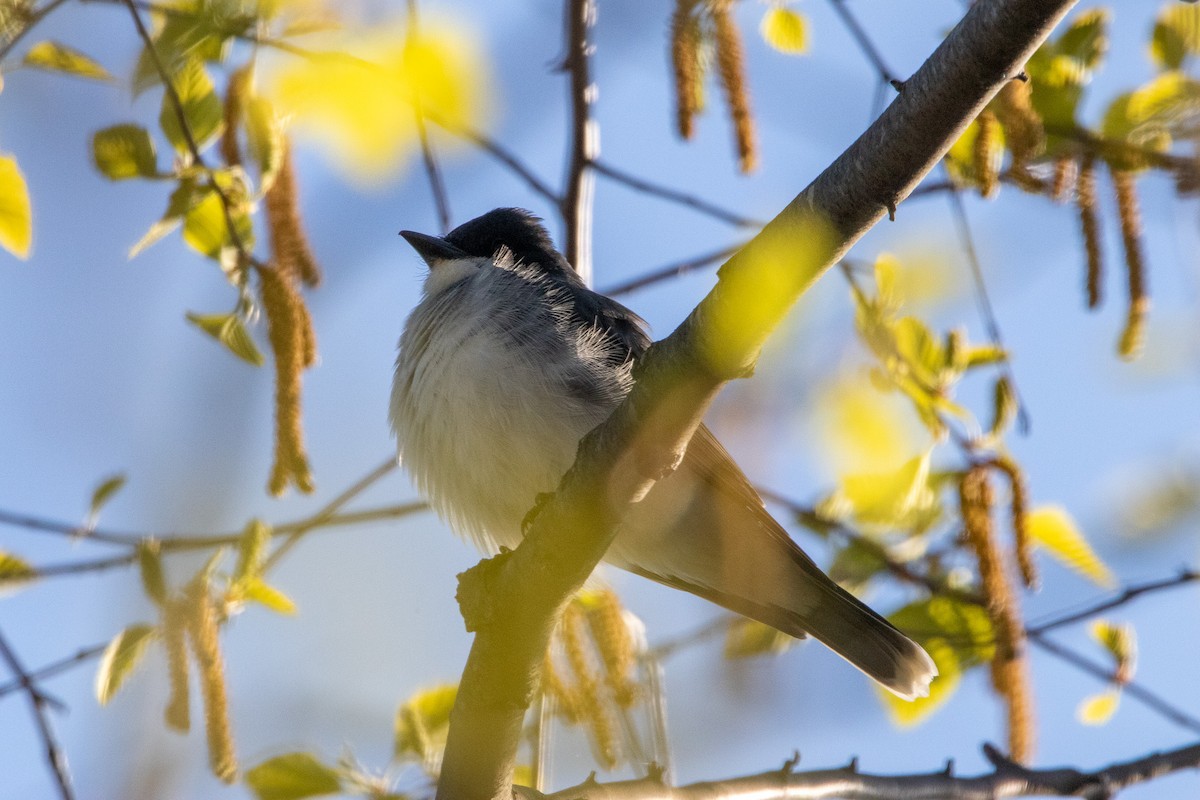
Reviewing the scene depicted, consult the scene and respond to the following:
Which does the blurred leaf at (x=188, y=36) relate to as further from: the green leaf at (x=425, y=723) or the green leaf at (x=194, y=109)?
the green leaf at (x=425, y=723)

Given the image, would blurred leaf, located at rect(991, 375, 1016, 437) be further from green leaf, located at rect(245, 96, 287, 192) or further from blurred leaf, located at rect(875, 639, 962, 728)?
green leaf, located at rect(245, 96, 287, 192)

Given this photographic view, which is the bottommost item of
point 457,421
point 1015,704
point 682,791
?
point 682,791

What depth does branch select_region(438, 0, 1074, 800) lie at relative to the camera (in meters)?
2.40

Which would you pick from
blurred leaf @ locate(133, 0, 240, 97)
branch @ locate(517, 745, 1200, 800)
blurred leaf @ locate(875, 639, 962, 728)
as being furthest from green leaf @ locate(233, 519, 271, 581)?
blurred leaf @ locate(875, 639, 962, 728)

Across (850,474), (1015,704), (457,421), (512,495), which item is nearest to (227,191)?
(457,421)

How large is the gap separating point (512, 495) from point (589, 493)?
65.5 inches

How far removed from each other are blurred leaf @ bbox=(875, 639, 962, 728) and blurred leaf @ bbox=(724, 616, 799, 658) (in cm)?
44

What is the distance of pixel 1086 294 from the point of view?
167 inches

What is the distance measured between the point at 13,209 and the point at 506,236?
2827mm

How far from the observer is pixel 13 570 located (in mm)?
4367

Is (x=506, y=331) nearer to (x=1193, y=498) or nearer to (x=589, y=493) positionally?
(x=589, y=493)

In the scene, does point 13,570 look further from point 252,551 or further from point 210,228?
point 210,228

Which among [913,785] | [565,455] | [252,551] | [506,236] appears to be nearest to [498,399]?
[565,455]

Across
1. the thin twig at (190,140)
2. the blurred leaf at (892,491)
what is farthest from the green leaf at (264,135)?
the blurred leaf at (892,491)
